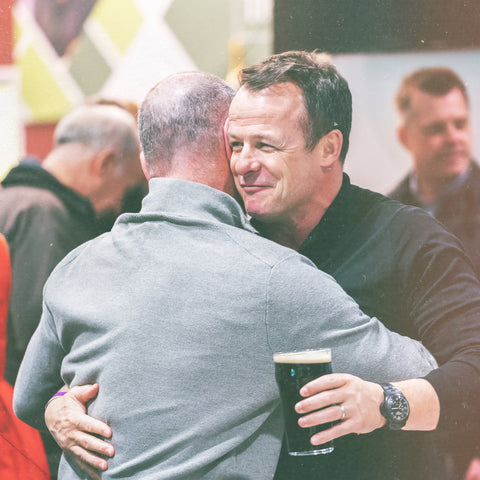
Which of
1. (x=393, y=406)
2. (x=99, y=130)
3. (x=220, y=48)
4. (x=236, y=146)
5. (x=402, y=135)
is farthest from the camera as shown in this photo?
(x=99, y=130)

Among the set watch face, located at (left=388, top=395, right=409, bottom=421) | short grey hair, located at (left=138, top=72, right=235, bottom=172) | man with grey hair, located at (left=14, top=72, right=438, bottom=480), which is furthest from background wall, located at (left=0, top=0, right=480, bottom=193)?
watch face, located at (left=388, top=395, right=409, bottom=421)

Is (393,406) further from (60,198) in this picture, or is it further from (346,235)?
(60,198)

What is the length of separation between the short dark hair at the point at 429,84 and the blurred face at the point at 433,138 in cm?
2

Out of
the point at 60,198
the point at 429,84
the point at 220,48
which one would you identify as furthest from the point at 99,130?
the point at 429,84

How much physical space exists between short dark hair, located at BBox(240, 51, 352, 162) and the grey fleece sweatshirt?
43 cm

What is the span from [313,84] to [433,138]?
45 centimetres

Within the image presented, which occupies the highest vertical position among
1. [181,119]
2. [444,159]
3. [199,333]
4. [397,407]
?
[181,119]

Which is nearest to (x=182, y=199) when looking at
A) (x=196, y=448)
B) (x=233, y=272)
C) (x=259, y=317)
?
(x=233, y=272)

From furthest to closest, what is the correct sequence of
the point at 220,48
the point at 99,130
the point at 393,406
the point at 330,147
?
the point at 99,130, the point at 220,48, the point at 330,147, the point at 393,406

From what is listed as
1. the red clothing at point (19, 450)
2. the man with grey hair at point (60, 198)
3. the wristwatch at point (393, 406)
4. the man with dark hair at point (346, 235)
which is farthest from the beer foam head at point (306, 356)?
the red clothing at point (19, 450)

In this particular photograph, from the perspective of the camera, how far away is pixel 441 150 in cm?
196

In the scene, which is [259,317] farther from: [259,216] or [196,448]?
[259,216]

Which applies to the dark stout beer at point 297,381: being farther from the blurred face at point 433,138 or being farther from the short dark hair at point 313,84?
the blurred face at point 433,138

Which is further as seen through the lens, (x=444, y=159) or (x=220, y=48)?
(x=220, y=48)
